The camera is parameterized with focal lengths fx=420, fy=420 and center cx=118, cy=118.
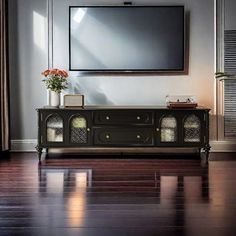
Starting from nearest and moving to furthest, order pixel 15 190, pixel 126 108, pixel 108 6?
→ pixel 15 190 < pixel 126 108 < pixel 108 6

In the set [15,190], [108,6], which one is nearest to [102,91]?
[108,6]

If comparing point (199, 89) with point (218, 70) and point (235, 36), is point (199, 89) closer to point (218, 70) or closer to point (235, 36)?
point (218, 70)

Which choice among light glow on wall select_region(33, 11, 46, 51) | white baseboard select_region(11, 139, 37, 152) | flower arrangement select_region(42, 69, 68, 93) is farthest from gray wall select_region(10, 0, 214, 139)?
white baseboard select_region(11, 139, 37, 152)

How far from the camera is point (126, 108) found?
472cm

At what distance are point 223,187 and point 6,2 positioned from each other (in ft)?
11.4

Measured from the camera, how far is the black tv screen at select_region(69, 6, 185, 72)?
16.5 ft

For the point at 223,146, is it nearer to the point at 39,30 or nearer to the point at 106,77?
the point at 106,77

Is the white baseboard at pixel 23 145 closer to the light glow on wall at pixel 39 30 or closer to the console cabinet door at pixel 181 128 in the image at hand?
the light glow on wall at pixel 39 30

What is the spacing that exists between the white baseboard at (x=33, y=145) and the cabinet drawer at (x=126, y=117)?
102cm

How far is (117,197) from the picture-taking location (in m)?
2.93

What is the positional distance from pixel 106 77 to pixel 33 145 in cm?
125

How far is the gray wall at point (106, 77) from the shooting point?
517cm

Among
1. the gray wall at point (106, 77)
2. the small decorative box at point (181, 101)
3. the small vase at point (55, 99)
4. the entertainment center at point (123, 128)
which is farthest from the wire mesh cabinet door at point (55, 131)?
the small decorative box at point (181, 101)

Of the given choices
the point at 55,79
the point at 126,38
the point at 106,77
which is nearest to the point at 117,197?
the point at 55,79
